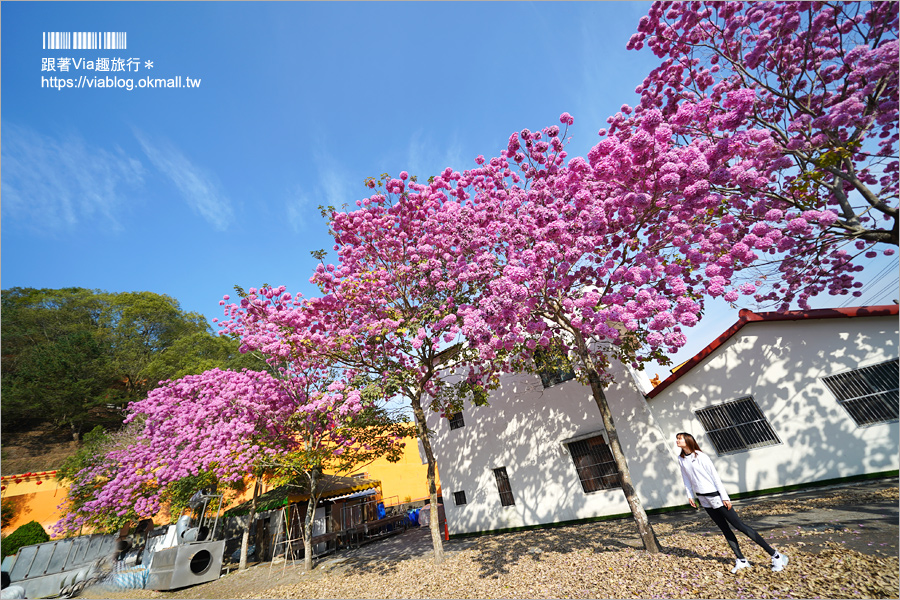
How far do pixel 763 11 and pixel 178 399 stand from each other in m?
20.5

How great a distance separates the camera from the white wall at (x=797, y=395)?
791 cm

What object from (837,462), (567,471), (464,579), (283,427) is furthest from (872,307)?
(283,427)

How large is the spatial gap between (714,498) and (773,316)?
676 centimetres

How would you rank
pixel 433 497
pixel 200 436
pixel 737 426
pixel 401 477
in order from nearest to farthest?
1. pixel 433 497
2. pixel 737 426
3. pixel 200 436
4. pixel 401 477

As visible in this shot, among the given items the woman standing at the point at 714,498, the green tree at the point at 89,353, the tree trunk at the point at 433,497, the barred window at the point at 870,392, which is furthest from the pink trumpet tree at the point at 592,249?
the green tree at the point at 89,353

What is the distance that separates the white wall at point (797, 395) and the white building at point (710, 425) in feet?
0.07

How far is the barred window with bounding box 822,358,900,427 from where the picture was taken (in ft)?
25.4

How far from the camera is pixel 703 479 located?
4680 mm

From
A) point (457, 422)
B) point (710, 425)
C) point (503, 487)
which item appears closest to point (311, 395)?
point (457, 422)

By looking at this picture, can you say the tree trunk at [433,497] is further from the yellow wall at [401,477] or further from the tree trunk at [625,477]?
the yellow wall at [401,477]

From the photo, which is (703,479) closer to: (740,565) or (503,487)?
(740,565)

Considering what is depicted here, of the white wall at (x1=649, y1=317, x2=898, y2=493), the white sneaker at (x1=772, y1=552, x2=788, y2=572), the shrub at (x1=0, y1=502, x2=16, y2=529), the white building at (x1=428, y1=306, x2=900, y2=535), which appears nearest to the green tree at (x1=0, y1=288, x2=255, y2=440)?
the shrub at (x1=0, y1=502, x2=16, y2=529)

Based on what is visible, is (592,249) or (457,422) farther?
(457,422)

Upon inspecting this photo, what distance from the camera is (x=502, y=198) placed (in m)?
8.48
